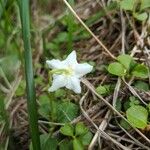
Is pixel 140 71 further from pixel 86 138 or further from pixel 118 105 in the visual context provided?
pixel 86 138

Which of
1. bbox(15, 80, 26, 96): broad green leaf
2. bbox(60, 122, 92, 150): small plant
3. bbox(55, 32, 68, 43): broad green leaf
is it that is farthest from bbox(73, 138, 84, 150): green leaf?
bbox(55, 32, 68, 43): broad green leaf

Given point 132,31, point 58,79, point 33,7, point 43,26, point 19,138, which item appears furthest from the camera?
point 33,7

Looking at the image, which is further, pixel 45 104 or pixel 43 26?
pixel 43 26

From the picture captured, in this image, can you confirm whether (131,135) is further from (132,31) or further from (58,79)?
(132,31)

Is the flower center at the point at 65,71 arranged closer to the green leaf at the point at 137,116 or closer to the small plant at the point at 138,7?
the green leaf at the point at 137,116

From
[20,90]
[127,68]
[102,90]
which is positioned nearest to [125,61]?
[127,68]

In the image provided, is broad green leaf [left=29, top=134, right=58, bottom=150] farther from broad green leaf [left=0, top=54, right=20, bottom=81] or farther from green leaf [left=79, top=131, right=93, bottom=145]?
broad green leaf [left=0, top=54, right=20, bottom=81]

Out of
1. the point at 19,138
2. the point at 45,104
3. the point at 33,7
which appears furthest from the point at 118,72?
the point at 33,7
